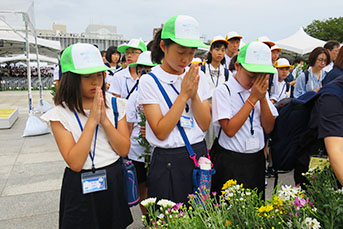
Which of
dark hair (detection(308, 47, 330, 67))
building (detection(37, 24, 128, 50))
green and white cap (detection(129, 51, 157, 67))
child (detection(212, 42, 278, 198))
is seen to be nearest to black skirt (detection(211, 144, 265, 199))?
child (detection(212, 42, 278, 198))

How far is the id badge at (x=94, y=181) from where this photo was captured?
5.57 feet

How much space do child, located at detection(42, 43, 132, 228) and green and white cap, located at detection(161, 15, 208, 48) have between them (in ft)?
1.58

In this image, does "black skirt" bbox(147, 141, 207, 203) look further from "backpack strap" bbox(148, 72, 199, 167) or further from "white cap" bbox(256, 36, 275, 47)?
"white cap" bbox(256, 36, 275, 47)

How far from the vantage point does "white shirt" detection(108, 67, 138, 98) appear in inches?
130

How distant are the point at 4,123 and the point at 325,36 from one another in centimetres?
4419

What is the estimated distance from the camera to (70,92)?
1.69 metres

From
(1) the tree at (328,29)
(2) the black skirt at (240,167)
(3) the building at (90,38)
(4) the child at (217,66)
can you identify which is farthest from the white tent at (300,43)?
(3) the building at (90,38)

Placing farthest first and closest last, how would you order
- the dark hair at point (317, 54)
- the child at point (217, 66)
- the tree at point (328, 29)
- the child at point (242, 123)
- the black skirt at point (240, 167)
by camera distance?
the tree at point (328, 29) → the dark hair at point (317, 54) → the child at point (217, 66) → the black skirt at point (240, 167) → the child at point (242, 123)

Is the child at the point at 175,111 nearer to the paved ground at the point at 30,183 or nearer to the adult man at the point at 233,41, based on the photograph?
the paved ground at the point at 30,183

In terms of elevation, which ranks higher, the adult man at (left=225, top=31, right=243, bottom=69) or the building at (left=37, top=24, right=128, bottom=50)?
the adult man at (left=225, top=31, right=243, bottom=69)

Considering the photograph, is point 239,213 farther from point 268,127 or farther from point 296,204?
point 268,127

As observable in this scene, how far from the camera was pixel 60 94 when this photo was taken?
172cm

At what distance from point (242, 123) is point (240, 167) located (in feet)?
1.19

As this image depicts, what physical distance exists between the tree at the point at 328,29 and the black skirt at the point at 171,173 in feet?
145
